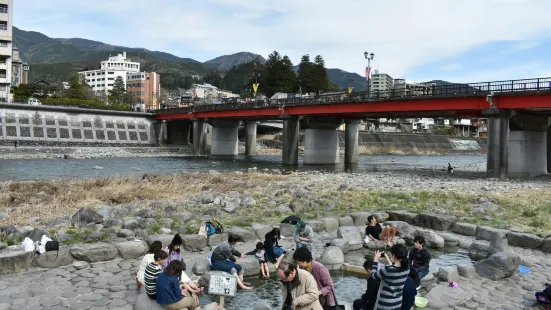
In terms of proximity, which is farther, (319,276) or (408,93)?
(408,93)

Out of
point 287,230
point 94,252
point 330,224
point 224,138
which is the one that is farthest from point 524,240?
point 224,138

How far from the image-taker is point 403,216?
1803 centimetres

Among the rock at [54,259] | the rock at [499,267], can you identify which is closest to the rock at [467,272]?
the rock at [499,267]

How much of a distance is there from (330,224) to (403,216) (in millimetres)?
3494

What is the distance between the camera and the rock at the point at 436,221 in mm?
16766

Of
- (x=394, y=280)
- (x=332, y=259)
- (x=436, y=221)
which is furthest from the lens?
(x=436, y=221)

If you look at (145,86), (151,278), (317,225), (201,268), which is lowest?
(201,268)

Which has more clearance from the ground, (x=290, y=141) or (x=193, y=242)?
(x=290, y=141)

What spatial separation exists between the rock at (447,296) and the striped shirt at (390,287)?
6.88 feet

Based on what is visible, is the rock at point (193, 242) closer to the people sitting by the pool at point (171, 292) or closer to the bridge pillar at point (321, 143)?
the people sitting by the pool at point (171, 292)

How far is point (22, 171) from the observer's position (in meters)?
40.6

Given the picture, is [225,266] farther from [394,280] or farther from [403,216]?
[403,216]

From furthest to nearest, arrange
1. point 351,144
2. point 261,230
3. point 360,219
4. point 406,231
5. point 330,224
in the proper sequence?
1. point 351,144
2. point 360,219
3. point 330,224
4. point 406,231
5. point 261,230

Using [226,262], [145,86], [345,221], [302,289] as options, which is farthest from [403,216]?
[145,86]
